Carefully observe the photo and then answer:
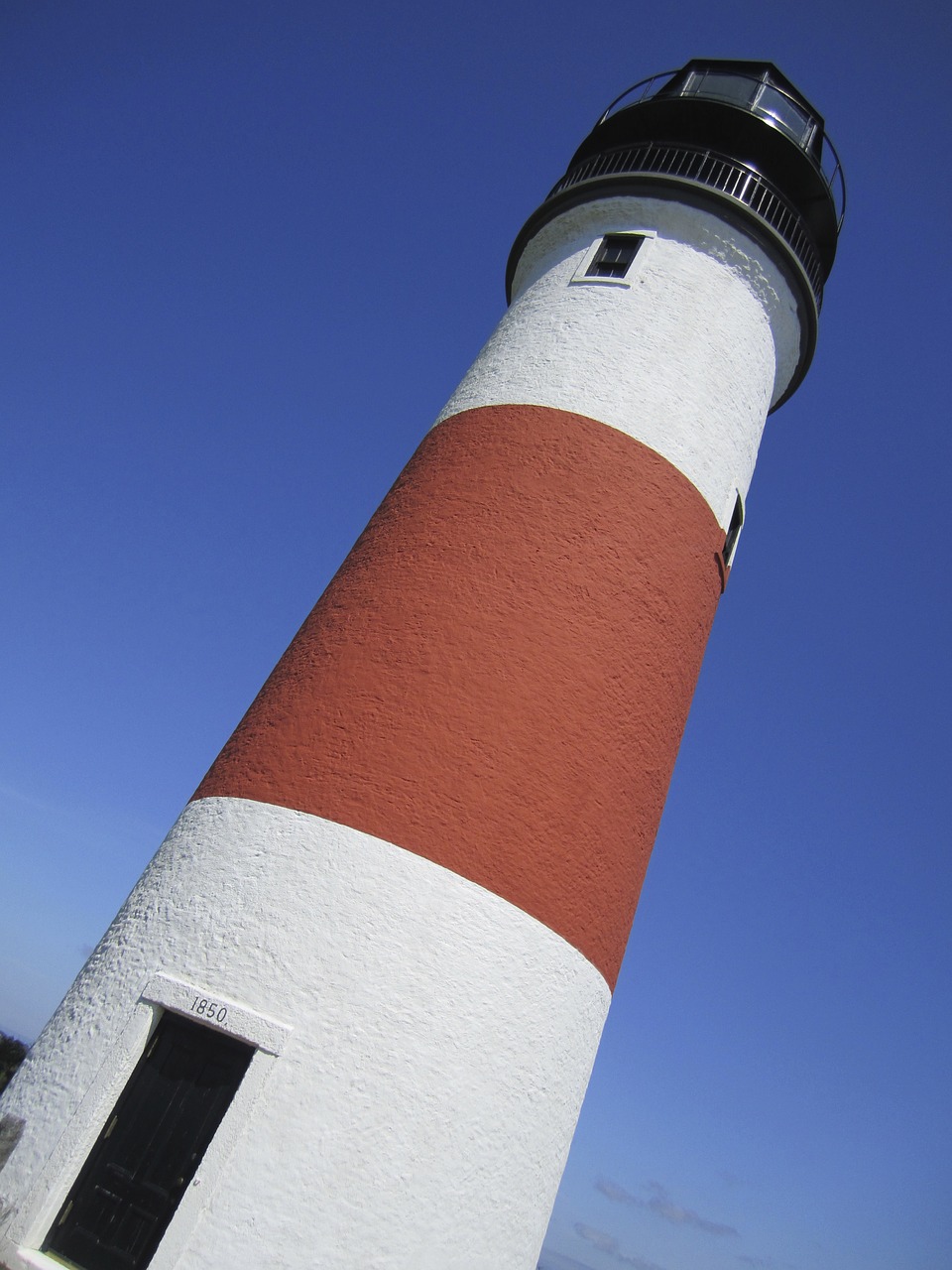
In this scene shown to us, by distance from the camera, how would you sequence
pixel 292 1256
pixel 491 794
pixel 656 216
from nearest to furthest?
pixel 292 1256, pixel 491 794, pixel 656 216

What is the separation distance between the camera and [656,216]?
8.82 m

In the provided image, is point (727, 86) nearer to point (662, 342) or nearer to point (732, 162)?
point (732, 162)

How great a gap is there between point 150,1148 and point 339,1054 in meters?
1.22

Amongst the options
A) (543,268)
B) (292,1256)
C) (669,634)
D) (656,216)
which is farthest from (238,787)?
(656,216)

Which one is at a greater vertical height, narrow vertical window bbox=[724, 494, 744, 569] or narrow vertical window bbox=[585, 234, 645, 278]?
narrow vertical window bbox=[585, 234, 645, 278]

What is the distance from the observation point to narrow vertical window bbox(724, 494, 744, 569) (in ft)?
27.8

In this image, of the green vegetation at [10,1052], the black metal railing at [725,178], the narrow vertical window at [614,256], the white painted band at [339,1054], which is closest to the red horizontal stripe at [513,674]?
the white painted band at [339,1054]

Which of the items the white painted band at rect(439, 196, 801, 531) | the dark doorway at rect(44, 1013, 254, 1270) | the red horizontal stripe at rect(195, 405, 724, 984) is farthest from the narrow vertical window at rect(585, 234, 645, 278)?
the dark doorway at rect(44, 1013, 254, 1270)

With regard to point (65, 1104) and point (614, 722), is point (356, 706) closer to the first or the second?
point (614, 722)

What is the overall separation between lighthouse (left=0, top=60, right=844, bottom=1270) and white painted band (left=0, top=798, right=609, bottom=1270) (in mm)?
16

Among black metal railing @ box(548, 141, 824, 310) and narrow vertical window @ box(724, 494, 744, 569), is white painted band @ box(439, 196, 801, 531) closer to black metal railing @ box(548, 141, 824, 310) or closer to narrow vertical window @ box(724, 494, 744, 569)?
narrow vertical window @ box(724, 494, 744, 569)

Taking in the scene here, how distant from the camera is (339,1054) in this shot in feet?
15.6

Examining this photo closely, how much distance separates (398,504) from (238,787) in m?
2.83

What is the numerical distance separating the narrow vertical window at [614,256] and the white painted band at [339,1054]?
6215 mm
